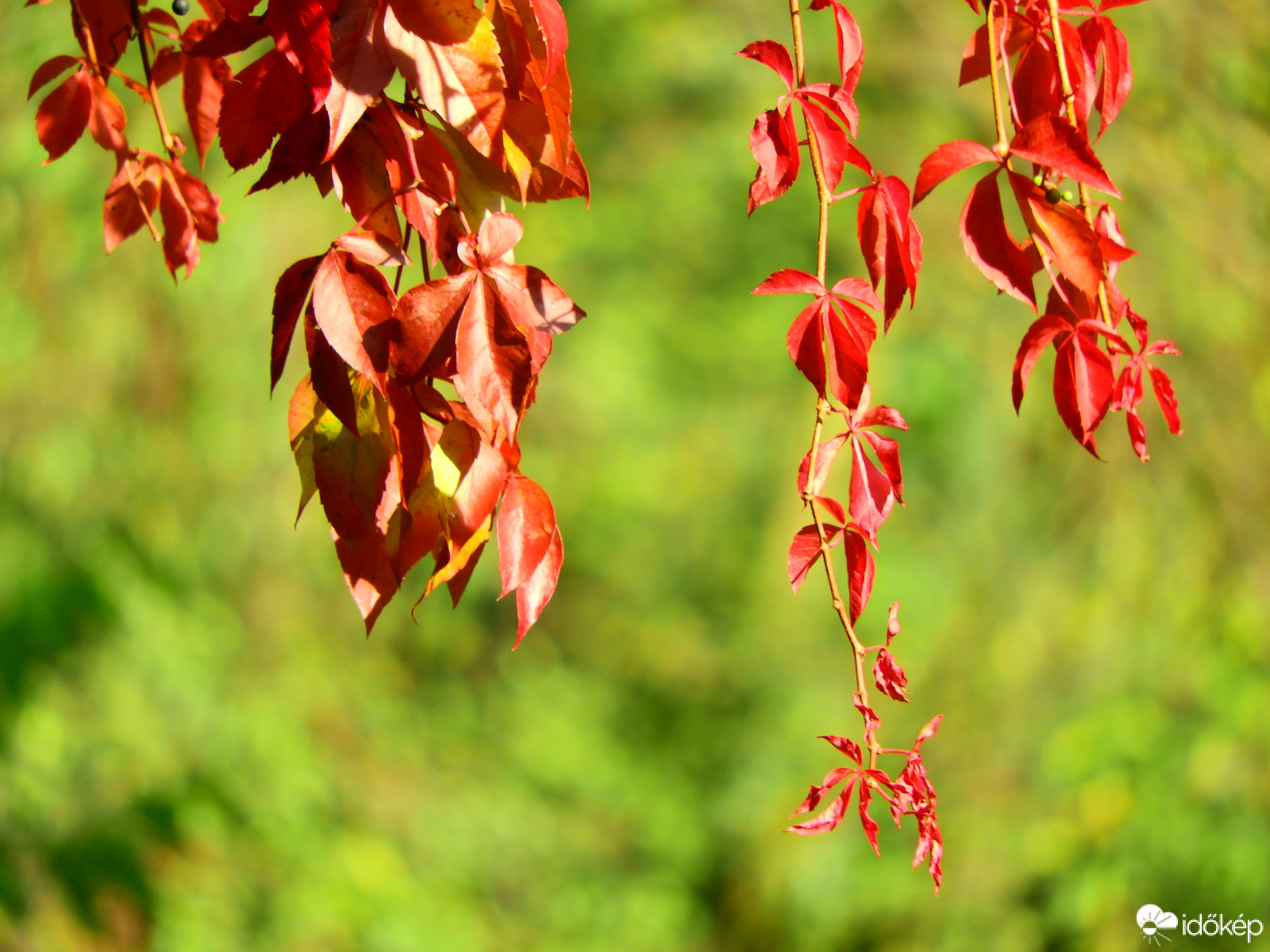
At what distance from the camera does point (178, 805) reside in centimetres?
260

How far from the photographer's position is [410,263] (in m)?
0.57

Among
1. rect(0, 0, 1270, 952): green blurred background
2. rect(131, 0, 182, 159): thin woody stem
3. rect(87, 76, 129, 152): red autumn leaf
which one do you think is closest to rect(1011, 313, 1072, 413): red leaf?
rect(131, 0, 182, 159): thin woody stem

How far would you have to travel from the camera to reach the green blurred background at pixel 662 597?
2311mm

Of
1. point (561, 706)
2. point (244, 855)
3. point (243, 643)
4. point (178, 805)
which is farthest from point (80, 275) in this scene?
point (561, 706)

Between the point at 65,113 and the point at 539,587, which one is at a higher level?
the point at 65,113

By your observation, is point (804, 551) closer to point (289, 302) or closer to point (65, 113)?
point (289, 302)

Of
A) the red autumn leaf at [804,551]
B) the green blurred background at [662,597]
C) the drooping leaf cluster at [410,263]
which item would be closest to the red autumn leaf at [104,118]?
the drooping leaf cluster at [410,263]

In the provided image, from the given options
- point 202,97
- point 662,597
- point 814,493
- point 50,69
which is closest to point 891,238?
point 814,493

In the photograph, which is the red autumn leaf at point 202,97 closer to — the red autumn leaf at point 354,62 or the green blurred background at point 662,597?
the red autumn leaf at point 354,62

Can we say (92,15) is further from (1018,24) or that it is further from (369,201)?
(1018,24)

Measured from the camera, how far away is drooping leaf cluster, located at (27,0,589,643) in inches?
21.4

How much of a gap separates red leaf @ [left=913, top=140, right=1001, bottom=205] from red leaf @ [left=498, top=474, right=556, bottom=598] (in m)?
0.26

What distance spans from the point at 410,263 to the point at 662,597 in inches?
103

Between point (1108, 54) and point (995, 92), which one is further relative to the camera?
point (1108, 54)
